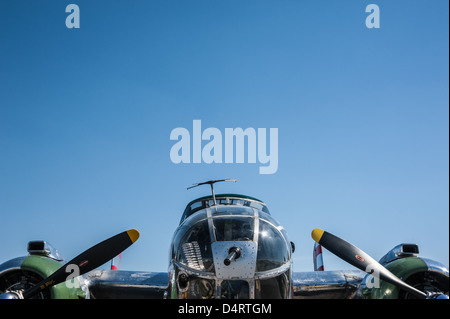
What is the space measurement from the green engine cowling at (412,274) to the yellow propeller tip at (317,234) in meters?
1.87

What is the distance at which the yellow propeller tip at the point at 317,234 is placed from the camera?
1155cm

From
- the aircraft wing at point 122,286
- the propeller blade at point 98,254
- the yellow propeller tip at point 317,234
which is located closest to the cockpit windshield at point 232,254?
the yellow propeller tip at point 317,234

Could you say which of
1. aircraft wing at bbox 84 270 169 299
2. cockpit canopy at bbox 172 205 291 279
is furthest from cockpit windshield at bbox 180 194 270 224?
aircraft wing at bbox 84 270 169 299

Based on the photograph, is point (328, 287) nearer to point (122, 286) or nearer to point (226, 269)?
point (226, 269)

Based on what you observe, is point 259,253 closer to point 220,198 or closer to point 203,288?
point 203,288

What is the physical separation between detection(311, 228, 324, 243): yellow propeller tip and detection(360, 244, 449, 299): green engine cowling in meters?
1.87

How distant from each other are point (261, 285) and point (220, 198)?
4.09 metres

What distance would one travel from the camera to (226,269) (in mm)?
8664

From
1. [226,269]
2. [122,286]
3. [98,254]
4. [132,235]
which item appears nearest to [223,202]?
[132,235]

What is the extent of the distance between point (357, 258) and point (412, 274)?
1360 millimetres

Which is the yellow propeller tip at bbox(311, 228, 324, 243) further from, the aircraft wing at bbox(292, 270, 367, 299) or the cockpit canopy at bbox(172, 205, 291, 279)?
the aircraft wing at bbox(292, 270, 367, 299)

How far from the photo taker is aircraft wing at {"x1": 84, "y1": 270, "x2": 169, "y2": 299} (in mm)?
13570
